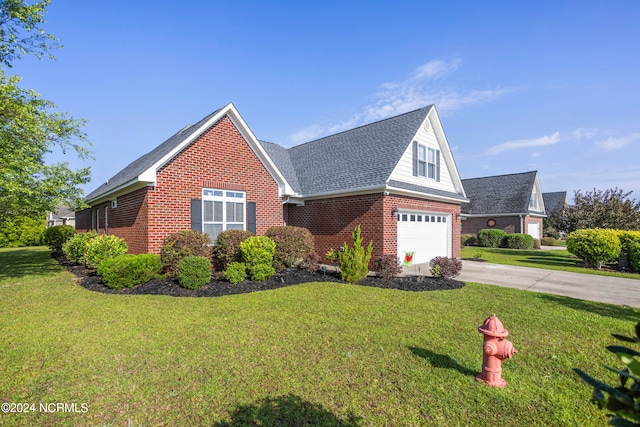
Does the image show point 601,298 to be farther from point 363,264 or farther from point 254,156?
point 254,156

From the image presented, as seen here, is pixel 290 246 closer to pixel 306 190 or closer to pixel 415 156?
pixel 306 190

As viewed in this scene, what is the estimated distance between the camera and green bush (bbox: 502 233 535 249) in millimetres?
25234

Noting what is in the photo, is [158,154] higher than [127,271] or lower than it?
higher

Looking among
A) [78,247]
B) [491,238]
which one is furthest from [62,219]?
[491,238]

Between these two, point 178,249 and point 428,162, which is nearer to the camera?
point 178,249

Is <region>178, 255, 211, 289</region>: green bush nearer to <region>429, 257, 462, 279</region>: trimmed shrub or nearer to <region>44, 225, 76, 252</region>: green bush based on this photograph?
<region>429, 257, 462, 279</region>: trimmed shrub

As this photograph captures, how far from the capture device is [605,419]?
3.22 m

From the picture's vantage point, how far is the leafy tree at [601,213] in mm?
17492

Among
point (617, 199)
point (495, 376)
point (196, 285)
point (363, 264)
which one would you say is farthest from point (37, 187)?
point (617, 199)

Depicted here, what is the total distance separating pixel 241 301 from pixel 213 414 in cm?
455

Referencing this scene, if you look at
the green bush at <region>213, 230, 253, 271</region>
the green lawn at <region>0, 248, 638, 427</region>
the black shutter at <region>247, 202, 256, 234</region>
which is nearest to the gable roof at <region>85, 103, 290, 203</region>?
the black shutter at <region>247, 202, 256, 234</region>

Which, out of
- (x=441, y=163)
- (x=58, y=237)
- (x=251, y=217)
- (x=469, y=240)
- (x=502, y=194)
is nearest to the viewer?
(x=251, y=217)

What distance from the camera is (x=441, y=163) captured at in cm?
1617

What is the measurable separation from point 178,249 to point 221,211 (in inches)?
103
